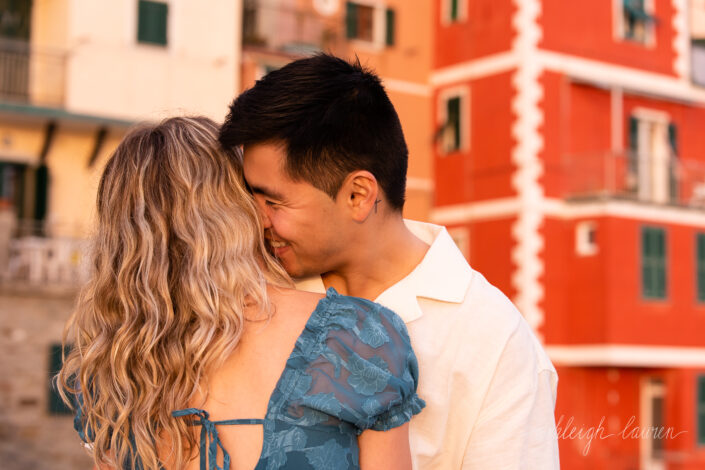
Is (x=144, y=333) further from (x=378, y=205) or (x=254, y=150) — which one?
(x=378, y=205)

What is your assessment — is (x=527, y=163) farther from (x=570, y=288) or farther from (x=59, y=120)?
(x=59, y=120)

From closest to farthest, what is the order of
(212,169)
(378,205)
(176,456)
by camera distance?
(176,456) → (212,169) → (378,205)

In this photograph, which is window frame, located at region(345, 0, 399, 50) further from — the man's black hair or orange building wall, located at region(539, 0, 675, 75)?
the man's black hair

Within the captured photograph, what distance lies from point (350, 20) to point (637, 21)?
18.9 feet

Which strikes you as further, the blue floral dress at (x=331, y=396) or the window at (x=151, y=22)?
the window at (x=151, y=22)

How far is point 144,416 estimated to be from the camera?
95.8 inches

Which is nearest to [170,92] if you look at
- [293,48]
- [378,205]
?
[293,48]

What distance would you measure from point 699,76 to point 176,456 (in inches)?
876

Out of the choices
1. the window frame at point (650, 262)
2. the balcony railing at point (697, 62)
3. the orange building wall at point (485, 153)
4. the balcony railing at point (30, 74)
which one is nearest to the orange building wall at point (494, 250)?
the orange building wall at point (485, 153)

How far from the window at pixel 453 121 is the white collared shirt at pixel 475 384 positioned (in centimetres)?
1925

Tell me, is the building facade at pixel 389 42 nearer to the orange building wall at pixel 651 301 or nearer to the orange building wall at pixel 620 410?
the orange building wall at pixel 651 301

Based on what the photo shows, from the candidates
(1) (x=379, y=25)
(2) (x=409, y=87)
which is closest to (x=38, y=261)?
(2) (x=409, y=87)

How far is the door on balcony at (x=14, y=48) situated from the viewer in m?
18.4

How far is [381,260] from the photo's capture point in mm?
2848
